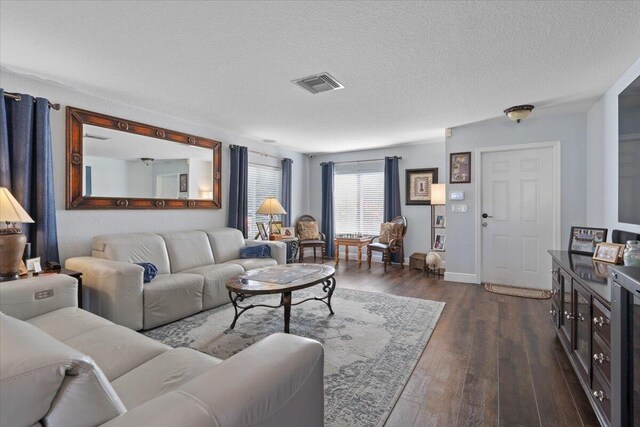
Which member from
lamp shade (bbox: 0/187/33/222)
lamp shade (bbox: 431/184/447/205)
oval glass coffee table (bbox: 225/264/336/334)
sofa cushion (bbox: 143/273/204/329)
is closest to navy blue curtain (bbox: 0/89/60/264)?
lamp shade (bbox: 0/187/33/222)

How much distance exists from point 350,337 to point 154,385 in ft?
5.79

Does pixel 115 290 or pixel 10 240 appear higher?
pixel 10 240

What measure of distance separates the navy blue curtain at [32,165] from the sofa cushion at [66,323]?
126 centimetres

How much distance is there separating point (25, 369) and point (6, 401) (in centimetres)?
5

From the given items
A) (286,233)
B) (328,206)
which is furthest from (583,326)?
(328,206)

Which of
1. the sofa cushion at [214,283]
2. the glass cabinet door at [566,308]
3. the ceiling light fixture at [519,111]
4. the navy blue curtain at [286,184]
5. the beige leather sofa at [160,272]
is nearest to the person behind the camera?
the glass cabinet door at [566,308]

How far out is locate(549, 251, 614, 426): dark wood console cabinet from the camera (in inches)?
61.0

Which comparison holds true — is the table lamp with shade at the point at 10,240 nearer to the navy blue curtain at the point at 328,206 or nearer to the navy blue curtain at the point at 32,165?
the navy blue curtain at the point at 32,165

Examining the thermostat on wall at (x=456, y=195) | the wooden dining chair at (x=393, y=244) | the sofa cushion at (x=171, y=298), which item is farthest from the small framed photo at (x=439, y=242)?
the sofa cushion at (x=171, y=298)

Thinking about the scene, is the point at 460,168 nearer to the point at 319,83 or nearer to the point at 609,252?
the point at 609,252

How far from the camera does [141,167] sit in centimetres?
386

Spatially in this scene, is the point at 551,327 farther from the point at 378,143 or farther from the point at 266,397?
the point at 378,143

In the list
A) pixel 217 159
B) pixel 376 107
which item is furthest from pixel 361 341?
pixel 217 159

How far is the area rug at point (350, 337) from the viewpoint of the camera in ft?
6.17
